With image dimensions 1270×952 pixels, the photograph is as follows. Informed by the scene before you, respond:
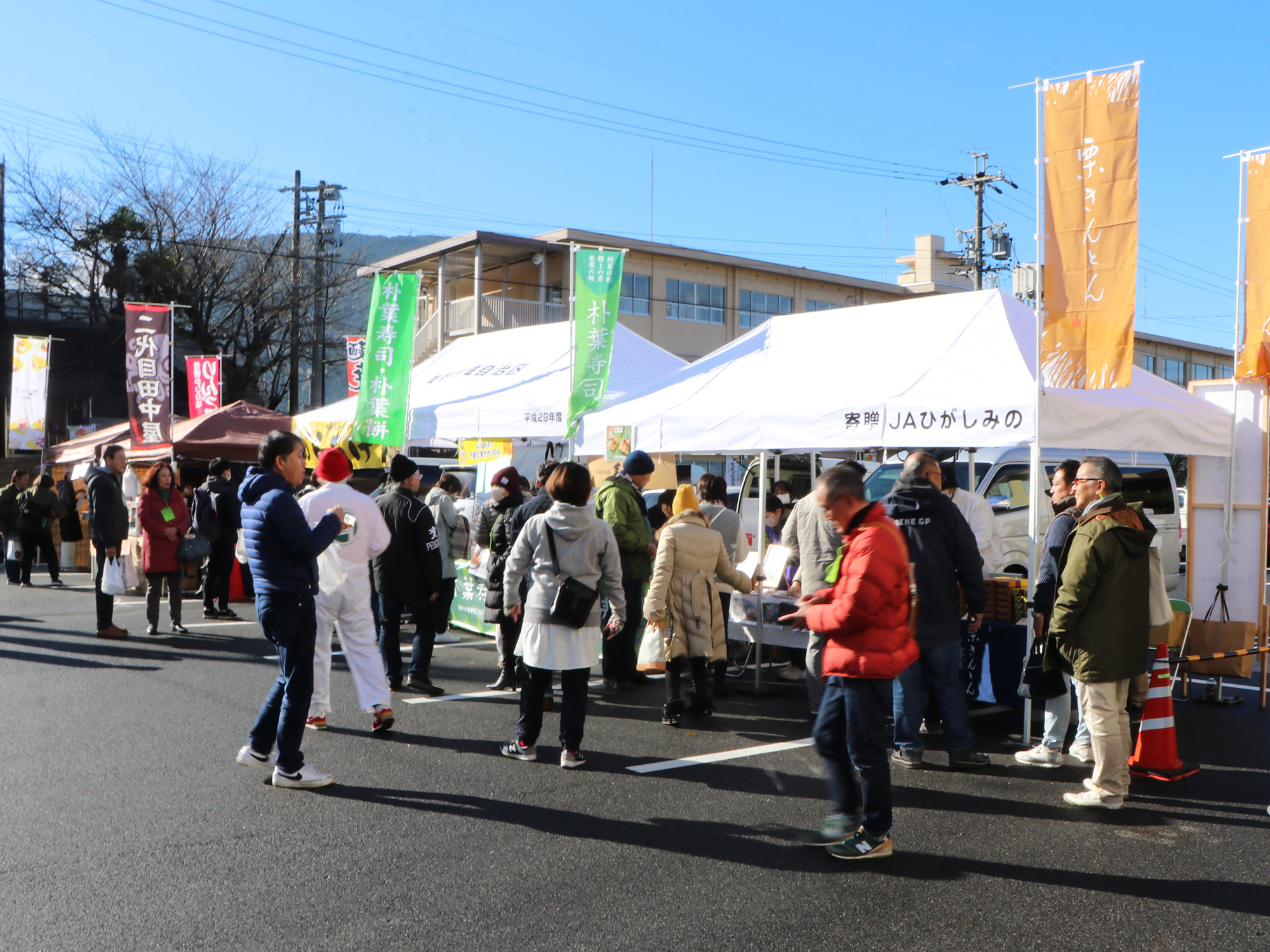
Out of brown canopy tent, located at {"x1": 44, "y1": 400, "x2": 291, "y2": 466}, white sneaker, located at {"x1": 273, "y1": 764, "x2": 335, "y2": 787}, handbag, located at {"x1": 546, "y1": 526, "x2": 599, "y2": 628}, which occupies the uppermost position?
brown canopy tent, located at {"x1": 44, "y1": 400, "x2": 291, "y2": 466}

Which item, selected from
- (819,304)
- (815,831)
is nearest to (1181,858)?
(815,831)

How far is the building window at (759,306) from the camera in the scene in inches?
1299

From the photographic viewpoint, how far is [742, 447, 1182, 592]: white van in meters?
11.6

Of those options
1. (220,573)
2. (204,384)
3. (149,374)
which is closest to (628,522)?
(220,573)

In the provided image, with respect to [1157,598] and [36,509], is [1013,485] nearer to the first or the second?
[1157,598]

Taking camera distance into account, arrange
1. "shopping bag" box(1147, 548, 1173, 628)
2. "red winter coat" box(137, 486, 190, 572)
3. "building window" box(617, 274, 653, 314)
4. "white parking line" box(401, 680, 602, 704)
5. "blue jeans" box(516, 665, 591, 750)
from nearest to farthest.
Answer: "shopping bag" box(1147, 548, 1173, 628) → "blue jeans" box(516, 665, 591, 750) → "white parking line" box(401, 680, 602, 704) → "red winter coat" box(137, 486, 190, 572) → "building window" box(617, 274, 653, 314)

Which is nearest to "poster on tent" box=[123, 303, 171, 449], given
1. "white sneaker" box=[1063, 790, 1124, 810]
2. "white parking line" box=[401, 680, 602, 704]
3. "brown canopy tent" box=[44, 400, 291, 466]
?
"brown canopy tent" box=[44, 400, 291, 466]

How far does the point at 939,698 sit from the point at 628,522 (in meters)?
2.83

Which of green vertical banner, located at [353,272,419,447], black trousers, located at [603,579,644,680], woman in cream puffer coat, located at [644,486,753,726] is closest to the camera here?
woman in cream puffer coat, located at [644,486,753,726]

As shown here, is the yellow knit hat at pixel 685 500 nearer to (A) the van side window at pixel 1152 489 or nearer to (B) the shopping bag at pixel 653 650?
(B) the shopping bag at pixel 653 650

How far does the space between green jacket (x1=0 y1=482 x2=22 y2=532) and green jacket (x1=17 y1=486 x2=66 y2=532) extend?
0.11 metres

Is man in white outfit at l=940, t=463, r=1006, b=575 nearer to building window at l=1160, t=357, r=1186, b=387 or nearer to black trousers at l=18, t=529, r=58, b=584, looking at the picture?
black trousers at l=18, t=529, r=58, b=584

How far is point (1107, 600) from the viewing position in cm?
501

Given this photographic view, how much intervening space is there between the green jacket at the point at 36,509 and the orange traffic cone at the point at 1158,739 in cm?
1452
